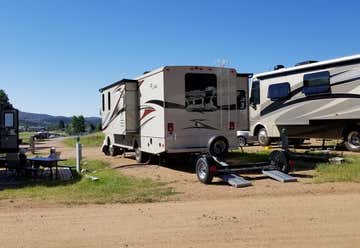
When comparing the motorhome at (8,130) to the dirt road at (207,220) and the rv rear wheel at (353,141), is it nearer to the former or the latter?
the dirt road at (207,220)

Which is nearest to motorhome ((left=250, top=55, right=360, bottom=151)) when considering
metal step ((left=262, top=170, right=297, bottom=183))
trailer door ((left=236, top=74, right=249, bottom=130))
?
trailer door ((left=236, top=74, right=249, bottom=130))

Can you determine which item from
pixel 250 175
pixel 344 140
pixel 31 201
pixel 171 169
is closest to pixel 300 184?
pixel 250 175

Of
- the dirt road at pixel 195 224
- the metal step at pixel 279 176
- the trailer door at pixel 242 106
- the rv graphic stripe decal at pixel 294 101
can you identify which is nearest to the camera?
the dirt road at pixel 195 224

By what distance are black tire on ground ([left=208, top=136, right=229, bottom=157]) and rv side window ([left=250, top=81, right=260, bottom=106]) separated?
8319mm

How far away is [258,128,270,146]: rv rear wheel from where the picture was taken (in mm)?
21334

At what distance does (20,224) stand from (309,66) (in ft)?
43.6

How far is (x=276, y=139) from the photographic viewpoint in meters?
21.4

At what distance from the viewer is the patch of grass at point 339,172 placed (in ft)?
36.6

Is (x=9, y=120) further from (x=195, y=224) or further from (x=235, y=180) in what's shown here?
(x=195, y=224)

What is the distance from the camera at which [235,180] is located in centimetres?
1101

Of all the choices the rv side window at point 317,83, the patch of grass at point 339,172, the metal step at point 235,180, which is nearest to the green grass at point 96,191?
the metal step at point 235,180

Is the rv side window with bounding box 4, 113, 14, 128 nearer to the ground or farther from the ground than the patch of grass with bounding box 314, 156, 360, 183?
farther from the ground

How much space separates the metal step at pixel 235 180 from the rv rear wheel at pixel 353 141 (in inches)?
285

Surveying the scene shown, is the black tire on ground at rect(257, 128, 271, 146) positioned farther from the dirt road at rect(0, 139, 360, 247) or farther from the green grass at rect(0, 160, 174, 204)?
the dirt road at rect(0, 139, 360, 247)
